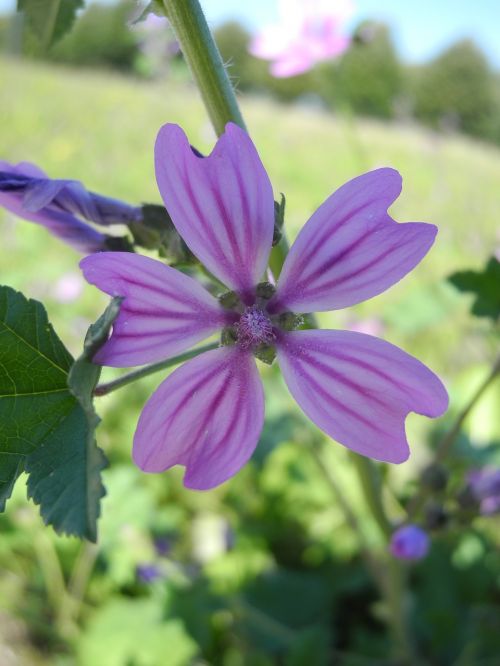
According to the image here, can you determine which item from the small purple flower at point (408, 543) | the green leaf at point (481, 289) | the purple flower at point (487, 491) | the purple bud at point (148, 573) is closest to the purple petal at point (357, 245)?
the green leaf at point (481, 289)

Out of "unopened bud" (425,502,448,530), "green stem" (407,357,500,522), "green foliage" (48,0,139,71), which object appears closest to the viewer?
"green stem" (407,357,500,522)

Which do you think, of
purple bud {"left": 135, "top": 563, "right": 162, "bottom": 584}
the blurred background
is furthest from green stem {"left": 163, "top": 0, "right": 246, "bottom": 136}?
purple bud {"left": 135, "top": 563, "right": 162, "bottom": 584}

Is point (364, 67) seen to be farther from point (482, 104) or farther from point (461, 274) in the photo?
point (461, 274)

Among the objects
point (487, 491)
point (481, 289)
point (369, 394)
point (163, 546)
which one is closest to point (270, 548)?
point (163, 546)

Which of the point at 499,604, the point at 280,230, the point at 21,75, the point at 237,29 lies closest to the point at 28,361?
the point at 280,230

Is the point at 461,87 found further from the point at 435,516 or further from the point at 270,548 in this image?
the point at 435,516

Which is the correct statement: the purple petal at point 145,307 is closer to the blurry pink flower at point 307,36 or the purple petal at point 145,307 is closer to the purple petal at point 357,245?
the purple petal at point 357,245

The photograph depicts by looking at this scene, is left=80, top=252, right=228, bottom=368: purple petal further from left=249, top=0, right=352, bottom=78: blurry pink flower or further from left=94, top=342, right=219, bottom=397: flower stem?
left=249, top=0, right=352, bottom=78: blurry pink flower
